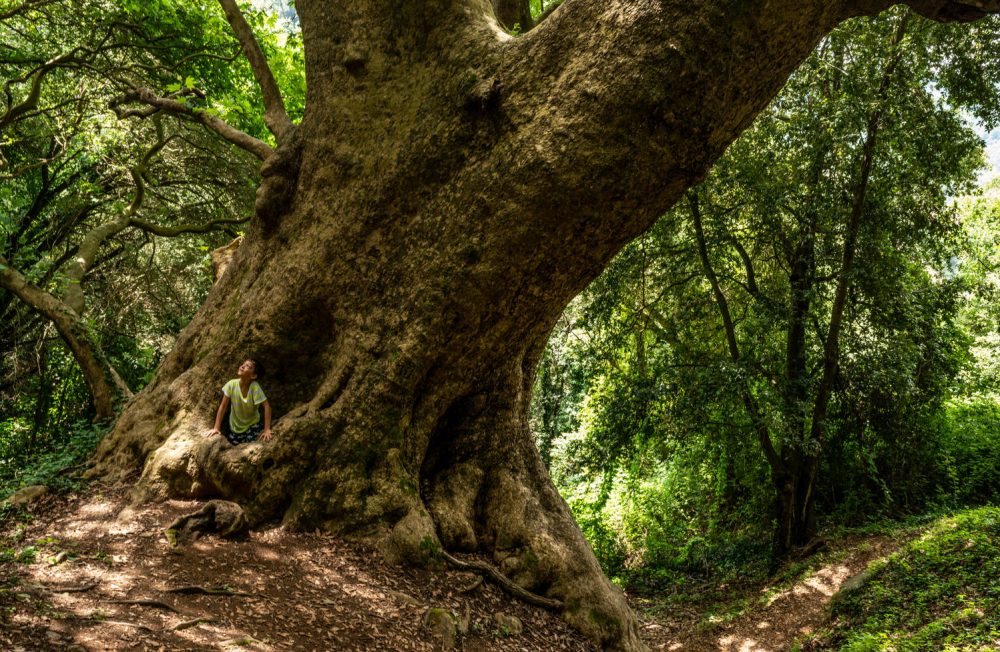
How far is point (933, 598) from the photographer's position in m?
7.02

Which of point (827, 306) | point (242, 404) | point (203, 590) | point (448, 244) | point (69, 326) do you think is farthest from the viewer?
point (827, 306)

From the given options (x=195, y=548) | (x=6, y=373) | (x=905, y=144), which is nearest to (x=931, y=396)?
(x=905, y=144)

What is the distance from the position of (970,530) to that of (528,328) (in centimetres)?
697

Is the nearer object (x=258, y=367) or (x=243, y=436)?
(x=243, y=436)

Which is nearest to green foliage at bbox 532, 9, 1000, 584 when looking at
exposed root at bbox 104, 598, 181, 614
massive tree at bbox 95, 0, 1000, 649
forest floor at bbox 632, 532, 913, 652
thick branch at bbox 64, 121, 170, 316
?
forest floor at bbox 632, 532, 913, 652

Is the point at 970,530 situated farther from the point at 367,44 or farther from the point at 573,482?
the point at 573,482

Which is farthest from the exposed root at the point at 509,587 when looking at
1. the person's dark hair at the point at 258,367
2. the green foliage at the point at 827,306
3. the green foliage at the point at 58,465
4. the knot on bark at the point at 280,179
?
the green foliage at the point at 827,306

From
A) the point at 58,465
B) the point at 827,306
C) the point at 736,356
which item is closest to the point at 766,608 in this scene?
the point at 736,356

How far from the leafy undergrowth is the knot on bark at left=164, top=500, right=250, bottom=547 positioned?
608cm

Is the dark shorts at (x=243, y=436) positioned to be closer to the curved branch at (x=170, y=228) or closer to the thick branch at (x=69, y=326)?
the thick branch at (x=69, y=326)

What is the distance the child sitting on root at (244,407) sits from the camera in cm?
588

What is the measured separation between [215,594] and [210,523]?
98 cm

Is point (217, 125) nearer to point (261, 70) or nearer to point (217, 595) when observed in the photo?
point (261, 70)

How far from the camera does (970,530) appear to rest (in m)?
8.43
